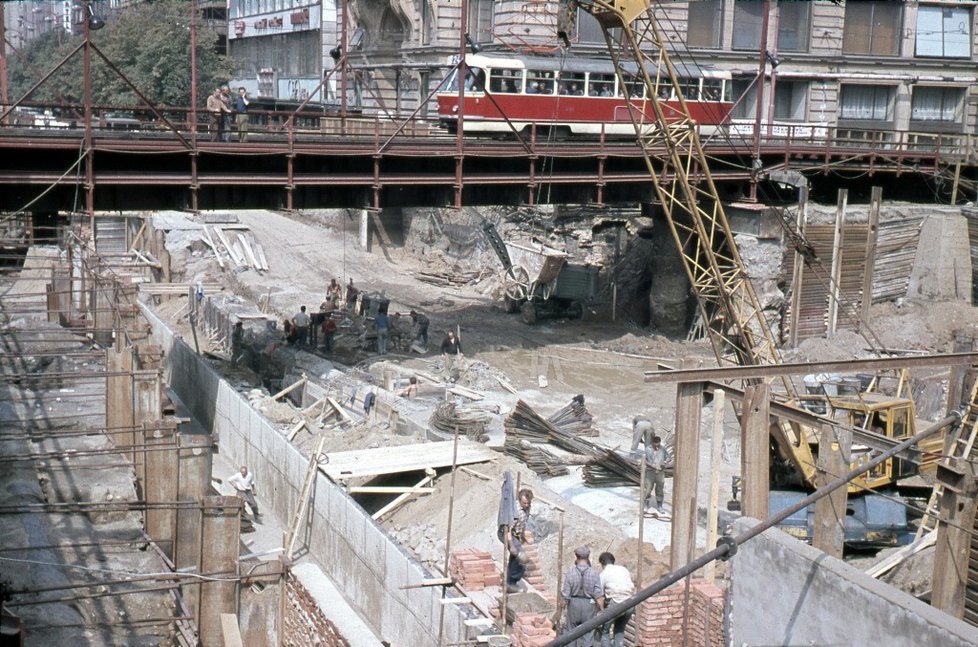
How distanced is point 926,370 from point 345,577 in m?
14.8

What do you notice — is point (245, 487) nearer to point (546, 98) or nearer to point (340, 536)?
point (340, 536)

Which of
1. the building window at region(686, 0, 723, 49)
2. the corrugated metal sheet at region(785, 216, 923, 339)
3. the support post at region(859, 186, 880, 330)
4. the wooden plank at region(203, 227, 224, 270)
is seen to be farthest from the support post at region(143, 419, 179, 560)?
the building window at region(686, 0, 723, 49)

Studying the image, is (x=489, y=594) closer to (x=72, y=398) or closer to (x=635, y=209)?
(x=72, y=398)

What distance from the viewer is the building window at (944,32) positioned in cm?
5181

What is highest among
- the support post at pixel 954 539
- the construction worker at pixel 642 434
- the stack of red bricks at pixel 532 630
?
the support post at pixel 954 539

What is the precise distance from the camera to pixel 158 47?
247 ft

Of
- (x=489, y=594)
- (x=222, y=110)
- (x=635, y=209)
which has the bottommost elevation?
(x=489, y=594)

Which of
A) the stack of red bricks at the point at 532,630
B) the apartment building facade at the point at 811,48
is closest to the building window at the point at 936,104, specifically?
the apartment building facade at the point at 811,48

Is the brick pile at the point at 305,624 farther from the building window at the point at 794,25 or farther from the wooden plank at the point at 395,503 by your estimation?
the building window at the point at 794,25

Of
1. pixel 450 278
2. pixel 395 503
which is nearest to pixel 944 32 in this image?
pixel 450 278

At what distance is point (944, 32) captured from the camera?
5216cm

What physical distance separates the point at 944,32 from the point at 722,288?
32353 millimetres

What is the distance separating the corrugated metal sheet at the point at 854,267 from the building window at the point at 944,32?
21199 millimetres

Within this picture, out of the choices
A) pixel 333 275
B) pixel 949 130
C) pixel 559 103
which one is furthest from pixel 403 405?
pixel 949 130
